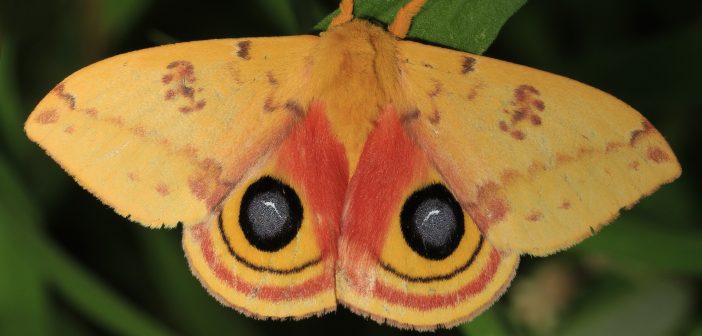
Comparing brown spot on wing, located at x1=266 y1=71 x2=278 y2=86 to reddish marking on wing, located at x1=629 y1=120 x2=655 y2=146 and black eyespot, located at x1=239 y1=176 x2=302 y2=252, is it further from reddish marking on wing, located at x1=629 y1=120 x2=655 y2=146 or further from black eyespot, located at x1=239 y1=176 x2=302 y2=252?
reddish marking on wing, located at x1=629 y1=120 x2=655 y2=146

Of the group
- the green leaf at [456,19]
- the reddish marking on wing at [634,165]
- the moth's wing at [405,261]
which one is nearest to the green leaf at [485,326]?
the moth's wing at [405,261]

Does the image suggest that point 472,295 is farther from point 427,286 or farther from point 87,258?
point 87,258

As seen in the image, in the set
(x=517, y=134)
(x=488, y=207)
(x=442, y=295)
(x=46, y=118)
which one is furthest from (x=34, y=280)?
(x=517, y=134)

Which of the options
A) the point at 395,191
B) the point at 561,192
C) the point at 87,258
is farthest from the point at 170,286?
the point at 561,192

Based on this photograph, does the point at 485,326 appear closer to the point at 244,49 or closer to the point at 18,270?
the point at 244,49

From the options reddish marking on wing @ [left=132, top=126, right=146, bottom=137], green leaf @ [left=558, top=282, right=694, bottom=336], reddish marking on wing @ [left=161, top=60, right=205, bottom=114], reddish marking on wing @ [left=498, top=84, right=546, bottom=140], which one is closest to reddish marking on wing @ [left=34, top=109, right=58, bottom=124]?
reddish marking on wing @ [left=132, top=126, right=146, bottom=137]
